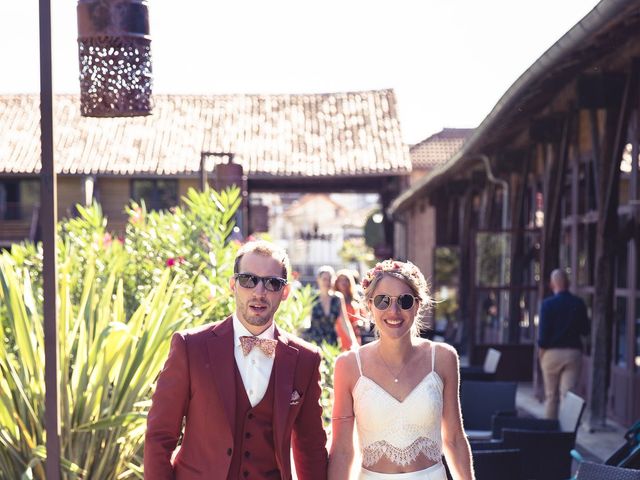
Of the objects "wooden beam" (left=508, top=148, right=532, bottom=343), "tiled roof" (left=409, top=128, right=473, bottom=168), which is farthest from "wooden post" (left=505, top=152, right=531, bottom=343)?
"tiled roof" (left=409, top=128, right=473, bottom=168)

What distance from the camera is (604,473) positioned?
4.46 m

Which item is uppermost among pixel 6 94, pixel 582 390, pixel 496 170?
pixel 6 94

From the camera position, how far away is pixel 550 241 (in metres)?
13.1

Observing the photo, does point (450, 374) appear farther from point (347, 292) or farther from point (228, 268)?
point (347, 292)

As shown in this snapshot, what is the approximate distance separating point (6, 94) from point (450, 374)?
33.2 metres

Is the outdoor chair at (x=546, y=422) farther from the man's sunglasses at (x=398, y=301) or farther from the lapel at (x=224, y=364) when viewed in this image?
the lapel at (x=224, y=364)

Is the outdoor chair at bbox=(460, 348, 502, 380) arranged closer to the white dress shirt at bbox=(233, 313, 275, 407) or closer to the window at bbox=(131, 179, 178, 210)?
the white dress shirt at bbox=(233, 313, 275, 407)

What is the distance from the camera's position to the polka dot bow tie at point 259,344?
3.76 m

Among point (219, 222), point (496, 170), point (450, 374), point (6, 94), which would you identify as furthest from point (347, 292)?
point (6, 94)

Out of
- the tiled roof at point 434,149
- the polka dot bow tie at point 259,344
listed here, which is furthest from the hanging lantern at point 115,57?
the tiled roof at point 434,149

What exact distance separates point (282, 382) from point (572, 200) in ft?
34.0

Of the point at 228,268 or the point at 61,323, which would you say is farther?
the point at 228,268

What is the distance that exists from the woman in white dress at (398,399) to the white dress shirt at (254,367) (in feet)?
1.21

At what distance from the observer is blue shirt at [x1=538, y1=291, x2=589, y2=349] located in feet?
34.4
